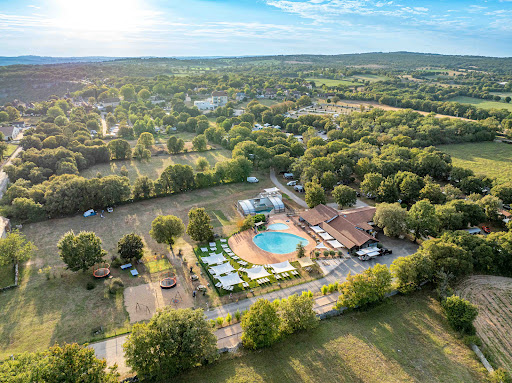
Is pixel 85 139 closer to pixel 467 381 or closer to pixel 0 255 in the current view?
pixel 0 255

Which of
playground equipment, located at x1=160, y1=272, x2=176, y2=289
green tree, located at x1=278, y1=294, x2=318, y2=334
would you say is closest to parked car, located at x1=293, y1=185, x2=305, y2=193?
playground equipment, located at x1=160, y1=272, x2=176, y2=289

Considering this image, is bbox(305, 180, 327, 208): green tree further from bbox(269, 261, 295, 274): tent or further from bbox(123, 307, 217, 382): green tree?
bbox(123, 307, 217, 382): green tree

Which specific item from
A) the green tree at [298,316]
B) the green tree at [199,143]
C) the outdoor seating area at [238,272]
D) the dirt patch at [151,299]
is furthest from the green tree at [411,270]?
the green tree at [199,143]

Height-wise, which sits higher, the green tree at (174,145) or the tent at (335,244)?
the green tree at (174,145)

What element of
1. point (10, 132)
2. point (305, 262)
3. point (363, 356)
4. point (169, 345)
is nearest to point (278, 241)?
point (305, 262)

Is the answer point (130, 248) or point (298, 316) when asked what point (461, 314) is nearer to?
point (298, 316)

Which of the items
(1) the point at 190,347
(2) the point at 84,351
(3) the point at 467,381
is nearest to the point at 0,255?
(2) the point at 84,351

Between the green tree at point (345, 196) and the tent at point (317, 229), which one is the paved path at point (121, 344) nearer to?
the tent at point (317, 229)
